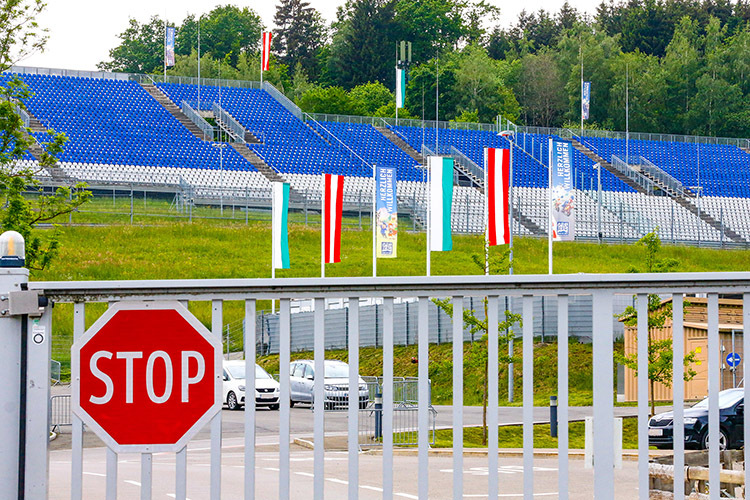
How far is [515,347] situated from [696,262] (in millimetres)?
28183

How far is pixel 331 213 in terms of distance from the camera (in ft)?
98.9

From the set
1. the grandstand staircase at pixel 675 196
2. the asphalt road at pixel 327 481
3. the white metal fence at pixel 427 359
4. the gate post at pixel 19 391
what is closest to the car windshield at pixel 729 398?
the white metal fence at pixel 427 359

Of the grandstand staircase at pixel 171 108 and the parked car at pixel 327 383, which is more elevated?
the grandstand staircase at pixel 171 108

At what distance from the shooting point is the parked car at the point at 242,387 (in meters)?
3.86

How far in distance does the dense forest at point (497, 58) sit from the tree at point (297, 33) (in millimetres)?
116

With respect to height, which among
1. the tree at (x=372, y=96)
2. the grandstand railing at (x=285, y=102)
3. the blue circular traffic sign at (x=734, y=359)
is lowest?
the blue circular traffic sign at (x=734, y=359)

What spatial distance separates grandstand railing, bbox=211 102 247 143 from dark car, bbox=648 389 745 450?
177 ft

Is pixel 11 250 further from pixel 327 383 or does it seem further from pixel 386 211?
pixel 386 211

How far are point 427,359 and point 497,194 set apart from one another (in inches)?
996

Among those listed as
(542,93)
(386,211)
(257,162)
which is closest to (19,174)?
(386,211)

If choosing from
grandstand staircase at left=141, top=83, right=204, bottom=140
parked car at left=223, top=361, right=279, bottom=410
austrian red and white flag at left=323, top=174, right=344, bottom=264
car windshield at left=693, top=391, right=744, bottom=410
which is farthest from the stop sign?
grandstand staircase at left=141, top=83, right=204, bottom=140

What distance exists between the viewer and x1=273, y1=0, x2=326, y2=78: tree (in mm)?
113750

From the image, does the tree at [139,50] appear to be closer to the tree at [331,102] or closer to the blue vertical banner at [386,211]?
the tree at [331,102]

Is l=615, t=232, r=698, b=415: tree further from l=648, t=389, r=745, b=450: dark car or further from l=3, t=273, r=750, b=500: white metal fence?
l=3, t=273, r=750, b=500: white metal fence
